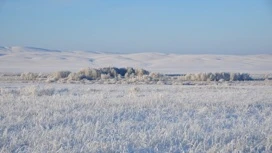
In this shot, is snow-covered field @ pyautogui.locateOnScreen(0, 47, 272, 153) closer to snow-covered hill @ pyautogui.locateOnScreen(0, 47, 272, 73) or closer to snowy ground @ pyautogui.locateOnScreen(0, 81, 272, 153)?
snowy ground @ pyautogui.locateOnScreen(0, 81, 272, 153)

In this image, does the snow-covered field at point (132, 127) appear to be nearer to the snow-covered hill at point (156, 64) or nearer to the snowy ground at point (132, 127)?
the snowy ground at point (132, 127)

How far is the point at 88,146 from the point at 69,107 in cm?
503

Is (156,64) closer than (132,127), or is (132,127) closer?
(132,127)

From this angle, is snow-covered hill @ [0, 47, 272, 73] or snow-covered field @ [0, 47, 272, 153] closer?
snow-covered field @ [0, 47, 272, 153]

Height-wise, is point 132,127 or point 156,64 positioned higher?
point 156,64

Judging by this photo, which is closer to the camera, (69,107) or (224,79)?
(69,107)

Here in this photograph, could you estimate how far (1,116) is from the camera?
1041 centimetres

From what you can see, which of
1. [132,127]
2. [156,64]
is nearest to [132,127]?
[132,127]

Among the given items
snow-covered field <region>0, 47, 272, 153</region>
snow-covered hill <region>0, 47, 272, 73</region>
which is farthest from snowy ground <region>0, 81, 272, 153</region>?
snow-covered hill <region>0, 47, 272, 73</region>

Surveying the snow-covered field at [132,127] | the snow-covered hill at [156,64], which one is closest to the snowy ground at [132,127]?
the snow-covered field at [132,127]

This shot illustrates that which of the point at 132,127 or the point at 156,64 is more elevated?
the point at 156,64

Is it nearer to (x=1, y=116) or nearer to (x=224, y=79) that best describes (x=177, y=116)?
(x=1, y=116)

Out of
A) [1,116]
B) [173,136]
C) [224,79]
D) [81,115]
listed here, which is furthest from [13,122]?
[224,79]

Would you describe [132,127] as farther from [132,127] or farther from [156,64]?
[156,64]
